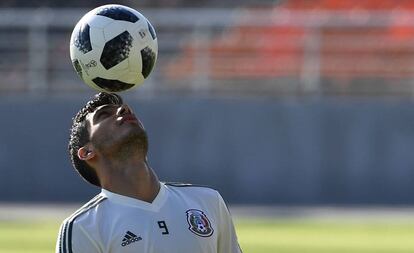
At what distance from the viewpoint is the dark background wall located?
18.8m

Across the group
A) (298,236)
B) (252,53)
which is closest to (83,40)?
(298,236)

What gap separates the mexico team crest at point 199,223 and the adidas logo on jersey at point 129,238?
0.24m

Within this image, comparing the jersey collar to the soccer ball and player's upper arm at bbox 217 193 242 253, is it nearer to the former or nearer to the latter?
player's upper arm at bbox 217 193 242 253

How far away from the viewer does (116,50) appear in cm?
560

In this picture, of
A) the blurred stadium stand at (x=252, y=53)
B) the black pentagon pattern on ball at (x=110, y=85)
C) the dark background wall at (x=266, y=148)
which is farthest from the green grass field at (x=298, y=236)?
the black pentagon pattern on ball at (x=110, y=85)

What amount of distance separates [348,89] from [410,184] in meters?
1.76

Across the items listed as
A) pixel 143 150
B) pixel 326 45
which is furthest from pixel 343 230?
pixel 143 150

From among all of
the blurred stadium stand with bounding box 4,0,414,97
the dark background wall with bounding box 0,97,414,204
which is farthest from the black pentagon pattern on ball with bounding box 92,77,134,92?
the blurred stadium stand with bounding box 4,0,414,97

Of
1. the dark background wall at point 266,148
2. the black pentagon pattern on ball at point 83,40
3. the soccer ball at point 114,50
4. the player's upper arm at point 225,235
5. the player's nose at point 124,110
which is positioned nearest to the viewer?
the player's nose at point 124,110

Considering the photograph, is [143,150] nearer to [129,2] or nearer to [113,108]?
[113,108]

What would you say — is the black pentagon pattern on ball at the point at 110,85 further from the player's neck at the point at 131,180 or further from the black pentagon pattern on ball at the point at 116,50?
the player's neck at the point at 131,180

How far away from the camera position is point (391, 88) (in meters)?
19.2

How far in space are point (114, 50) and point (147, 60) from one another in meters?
0.15

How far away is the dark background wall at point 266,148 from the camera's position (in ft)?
61.5
